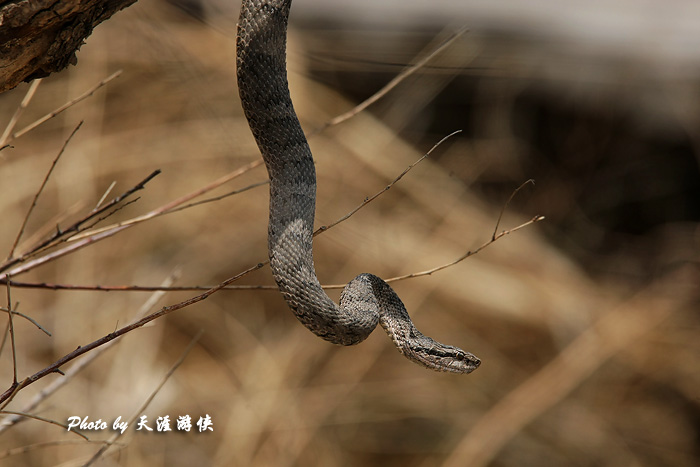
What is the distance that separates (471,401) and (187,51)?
15.9 feet

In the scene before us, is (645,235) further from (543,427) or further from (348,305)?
(348,305)

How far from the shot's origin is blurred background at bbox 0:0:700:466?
7406mm

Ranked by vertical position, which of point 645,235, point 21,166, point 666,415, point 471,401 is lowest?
point 666,415

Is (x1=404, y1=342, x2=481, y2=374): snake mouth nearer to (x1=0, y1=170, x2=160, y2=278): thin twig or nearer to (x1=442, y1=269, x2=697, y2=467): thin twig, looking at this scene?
(x1=0, y1=170, x2=160, y2=278): thin twig

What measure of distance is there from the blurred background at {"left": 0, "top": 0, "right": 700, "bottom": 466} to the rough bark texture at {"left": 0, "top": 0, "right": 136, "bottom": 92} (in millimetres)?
5027

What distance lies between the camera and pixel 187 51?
823 cm

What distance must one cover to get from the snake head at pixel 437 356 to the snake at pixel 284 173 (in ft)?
1.27

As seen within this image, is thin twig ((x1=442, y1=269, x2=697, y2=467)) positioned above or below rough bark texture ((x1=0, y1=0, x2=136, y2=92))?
below

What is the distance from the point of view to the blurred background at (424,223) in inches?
292

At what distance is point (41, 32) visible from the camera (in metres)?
2.26

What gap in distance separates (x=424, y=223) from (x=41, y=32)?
619 cm

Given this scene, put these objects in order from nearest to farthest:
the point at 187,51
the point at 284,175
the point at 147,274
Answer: the point at 284,175
the point at 147,274
the point at 187,51

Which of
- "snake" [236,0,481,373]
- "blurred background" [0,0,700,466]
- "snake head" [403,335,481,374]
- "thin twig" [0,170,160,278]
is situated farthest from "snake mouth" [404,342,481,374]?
"blurred background" [0,0,700,466]

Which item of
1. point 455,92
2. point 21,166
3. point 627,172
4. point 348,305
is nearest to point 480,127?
point 455,92
